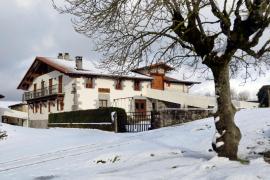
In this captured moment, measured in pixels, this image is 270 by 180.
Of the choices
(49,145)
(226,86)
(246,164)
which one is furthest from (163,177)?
(49,145)

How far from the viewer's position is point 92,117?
104 ft

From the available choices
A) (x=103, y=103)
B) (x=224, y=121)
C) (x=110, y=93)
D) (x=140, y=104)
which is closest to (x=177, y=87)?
(x=140, y=104)

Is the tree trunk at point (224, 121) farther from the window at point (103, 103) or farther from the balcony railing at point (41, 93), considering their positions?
the balcony railing at point (41, 93)

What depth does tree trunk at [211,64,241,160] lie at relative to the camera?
1040cm

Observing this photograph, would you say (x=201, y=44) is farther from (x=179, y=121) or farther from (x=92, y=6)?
(x=179, y=121)

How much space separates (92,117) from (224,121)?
2196 centimetres

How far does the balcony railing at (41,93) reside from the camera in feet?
165

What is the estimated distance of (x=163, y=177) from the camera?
9461 millimetres

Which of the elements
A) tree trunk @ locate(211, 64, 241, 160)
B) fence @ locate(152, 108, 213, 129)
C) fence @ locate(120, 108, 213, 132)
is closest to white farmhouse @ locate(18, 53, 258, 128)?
fence @ locate(120, 108, 213, 132)

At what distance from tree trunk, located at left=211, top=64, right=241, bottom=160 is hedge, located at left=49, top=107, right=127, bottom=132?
16.9 m

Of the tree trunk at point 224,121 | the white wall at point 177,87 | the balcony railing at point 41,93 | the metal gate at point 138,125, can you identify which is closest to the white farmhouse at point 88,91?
the balcony railing at point 41,93

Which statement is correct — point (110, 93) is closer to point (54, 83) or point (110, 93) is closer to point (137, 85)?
point (137, 85)

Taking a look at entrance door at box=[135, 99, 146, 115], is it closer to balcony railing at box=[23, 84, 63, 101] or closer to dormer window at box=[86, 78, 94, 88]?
dormer window at box=[86, 78, 94, 88]

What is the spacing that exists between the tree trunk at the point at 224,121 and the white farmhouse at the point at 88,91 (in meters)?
31.0
